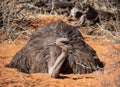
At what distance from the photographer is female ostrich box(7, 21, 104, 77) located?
20.8 ft

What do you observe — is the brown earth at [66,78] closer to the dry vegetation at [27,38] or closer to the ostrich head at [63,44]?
the dry vegetation at [27,38]

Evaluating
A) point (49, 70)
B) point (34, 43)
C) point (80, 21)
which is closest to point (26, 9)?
point (80, 21)

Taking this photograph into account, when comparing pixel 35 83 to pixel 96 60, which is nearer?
pixel 35 83

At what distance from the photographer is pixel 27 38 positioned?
9.34 meters

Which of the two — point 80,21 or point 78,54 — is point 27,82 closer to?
point 78,54

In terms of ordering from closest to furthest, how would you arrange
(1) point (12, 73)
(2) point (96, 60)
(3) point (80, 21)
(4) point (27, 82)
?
(4) point (27, 82), (1) point (12, 73), (2) point (96, 60), (3) point (80, 21)

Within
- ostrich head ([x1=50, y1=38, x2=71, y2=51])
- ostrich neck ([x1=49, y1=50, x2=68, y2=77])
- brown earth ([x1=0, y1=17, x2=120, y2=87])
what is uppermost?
ostrich head ([x1=50, y1=38, x2=71, y2=51])

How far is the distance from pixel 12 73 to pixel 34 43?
0.83m

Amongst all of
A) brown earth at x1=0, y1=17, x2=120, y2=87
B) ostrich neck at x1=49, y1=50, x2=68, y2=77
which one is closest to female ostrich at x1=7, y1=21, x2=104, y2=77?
ostrich neck at x1=49, y1=50, x2=68, y2=77

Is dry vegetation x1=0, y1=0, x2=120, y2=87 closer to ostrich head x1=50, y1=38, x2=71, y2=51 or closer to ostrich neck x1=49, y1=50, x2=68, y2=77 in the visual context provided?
ostrich neck x1=49, y1=50, x2=68, y2=77

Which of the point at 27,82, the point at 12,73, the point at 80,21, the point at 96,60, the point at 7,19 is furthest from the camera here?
the point at 80,21

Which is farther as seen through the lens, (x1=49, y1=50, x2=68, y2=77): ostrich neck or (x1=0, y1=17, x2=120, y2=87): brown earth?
(x1=49, y1=50, x2=68, y2=77): ostrich neck

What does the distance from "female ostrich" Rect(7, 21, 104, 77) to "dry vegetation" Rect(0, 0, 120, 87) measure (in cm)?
15

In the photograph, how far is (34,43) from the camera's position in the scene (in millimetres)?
7086
